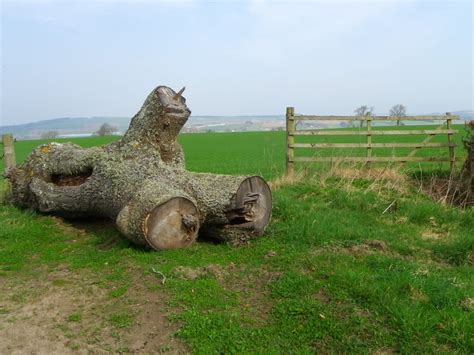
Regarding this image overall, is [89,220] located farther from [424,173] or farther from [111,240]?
[424,173]

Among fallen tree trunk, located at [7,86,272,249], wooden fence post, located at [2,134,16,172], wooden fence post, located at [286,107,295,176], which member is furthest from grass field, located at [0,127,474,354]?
wooden fence post, located at [286,107,295,176]

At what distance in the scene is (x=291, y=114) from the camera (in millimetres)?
10969

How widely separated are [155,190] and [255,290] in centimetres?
193

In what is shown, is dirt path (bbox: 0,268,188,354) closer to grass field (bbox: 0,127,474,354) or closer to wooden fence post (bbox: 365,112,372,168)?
grass field (bbox: 0,127,474,354)

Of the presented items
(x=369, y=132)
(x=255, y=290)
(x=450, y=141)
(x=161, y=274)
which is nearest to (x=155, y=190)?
(x=161, y=274)

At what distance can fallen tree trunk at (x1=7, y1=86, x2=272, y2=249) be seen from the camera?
220 inches

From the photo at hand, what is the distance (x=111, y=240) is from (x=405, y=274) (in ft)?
13.0

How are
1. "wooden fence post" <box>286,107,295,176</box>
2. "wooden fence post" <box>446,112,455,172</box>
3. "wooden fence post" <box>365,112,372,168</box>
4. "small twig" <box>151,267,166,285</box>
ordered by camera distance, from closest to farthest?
"small twig" <box>151,267,166,285</box> → "wooden fence post" <box>286,107,295,176</box> → "wooden fence post" <box>365,112,372,168</box> → "wooden fence post" <box>446,112,455,172</box>

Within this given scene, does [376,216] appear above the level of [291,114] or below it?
below

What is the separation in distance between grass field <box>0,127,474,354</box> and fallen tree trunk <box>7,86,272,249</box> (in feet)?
0.95

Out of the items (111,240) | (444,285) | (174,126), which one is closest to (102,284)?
(111,240)

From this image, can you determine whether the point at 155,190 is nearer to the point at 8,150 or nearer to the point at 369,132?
the point at 8,150

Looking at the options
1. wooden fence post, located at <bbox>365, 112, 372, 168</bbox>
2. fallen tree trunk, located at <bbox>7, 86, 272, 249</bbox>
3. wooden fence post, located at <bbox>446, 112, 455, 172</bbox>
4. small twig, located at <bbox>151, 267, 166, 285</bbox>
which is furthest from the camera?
wooden fence post, located at <bbox>446, 112, 455, 172</bbox>

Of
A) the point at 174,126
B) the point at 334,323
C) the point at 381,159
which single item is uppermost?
the point at 174,126
